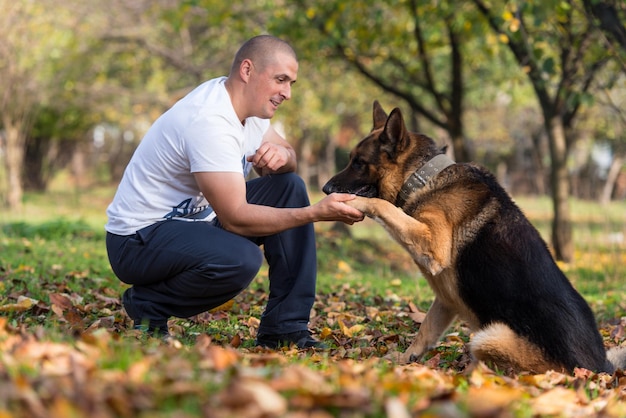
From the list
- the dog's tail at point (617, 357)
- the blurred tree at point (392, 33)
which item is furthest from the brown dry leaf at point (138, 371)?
the blurred tree at point (392, 33)

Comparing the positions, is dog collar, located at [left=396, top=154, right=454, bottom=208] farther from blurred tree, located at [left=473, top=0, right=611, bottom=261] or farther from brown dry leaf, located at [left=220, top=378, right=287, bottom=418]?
blurred tree, located at [left=473, top=0, right=611, bottom=261]

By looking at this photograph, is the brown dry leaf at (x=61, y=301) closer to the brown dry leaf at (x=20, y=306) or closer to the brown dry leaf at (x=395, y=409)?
the brown dry leaf at (x=20, y=306)

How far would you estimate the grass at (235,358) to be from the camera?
2203 mm

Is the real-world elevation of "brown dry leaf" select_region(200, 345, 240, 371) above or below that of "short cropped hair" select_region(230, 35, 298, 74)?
below

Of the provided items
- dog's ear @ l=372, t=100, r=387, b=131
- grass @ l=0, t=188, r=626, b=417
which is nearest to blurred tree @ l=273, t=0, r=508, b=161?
grass @ l=0, t=188, r=626, b=417

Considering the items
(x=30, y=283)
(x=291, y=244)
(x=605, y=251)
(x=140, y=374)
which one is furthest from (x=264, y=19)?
(x=140, y=374)

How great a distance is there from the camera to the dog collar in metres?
4.84

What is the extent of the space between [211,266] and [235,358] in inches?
61.3

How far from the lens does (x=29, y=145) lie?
81.5 ft

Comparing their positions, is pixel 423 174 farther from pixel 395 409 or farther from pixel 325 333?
pixel 395 409

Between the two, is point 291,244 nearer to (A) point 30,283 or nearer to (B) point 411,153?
(B) point 411,153

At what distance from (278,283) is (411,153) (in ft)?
4.35

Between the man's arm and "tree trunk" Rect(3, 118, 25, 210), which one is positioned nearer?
the man's arm

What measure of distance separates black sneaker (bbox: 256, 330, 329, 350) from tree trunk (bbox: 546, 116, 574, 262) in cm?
910
